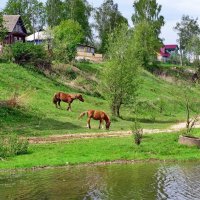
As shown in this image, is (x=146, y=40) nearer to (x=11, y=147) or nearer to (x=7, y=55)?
(x=7, y=55)

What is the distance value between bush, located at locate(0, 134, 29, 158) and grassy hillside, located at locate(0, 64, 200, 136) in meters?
6.34

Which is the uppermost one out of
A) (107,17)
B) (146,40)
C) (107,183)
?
(107,17)

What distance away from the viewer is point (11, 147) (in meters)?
28.1

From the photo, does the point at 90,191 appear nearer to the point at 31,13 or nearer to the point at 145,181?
the point at 145,181

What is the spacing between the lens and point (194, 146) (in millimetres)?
31625

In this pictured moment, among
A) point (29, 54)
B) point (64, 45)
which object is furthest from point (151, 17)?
point (29, 54)

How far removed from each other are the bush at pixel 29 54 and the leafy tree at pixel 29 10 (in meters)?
58.4

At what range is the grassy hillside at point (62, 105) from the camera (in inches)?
1542

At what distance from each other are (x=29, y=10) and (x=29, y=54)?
6454cm

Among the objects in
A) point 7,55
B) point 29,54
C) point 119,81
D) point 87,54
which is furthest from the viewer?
point 87,54

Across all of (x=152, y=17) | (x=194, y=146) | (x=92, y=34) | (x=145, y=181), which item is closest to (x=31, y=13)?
(x=92, y=34)

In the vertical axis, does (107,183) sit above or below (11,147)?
below

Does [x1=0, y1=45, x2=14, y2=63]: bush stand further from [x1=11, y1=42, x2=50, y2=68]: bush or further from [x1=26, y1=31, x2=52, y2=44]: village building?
[x1=26, y1=31, x2=52, y2=44]: village building

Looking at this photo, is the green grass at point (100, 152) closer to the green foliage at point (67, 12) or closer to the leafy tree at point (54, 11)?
the green foliage at point (67, 12)
